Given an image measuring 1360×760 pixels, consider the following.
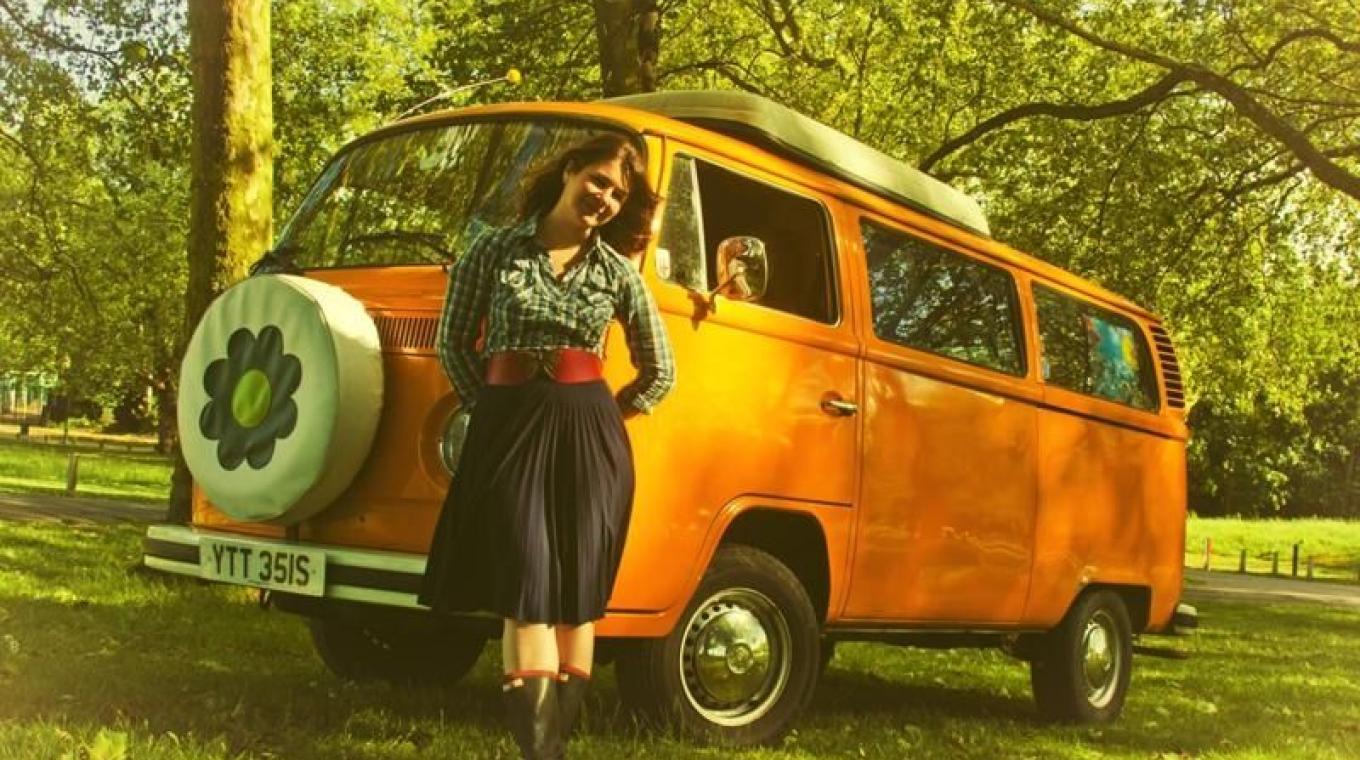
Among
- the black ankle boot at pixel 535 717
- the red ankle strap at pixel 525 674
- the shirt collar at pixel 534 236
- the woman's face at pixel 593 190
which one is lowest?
the black ankle boot at pixel 535 717

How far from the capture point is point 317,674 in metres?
6.16

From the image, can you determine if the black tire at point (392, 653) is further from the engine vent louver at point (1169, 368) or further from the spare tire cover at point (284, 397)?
the engine vent louver at point (1169, 368)

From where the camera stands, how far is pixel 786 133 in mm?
5605

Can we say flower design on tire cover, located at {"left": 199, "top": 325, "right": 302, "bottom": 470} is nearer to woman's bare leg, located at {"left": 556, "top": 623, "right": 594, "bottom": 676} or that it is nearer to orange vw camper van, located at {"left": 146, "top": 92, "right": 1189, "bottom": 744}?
orange vw camper van, located at {"left": 146, "top": 92, "right": 1189, "bottom": 744}

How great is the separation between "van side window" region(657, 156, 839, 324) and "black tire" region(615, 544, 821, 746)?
1.02 m

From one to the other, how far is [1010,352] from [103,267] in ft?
114

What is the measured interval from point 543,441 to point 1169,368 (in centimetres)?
601

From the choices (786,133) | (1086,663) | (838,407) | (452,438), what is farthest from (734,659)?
(1086,663)

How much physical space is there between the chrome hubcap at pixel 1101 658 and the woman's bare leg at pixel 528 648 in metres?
4.39

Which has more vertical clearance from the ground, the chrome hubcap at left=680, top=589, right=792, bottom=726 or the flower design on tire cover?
the flower design on tire cover

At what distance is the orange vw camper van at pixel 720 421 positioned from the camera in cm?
450

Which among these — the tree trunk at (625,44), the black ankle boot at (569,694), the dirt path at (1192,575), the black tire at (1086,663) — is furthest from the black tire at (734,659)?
the dirt path at (1192,575)

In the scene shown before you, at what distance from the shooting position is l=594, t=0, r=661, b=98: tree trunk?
47.6 feet

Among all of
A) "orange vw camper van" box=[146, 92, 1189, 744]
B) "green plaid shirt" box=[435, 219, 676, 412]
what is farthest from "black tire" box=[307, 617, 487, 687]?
"green plaid shirt" box=[435, 219, 676, 412]
